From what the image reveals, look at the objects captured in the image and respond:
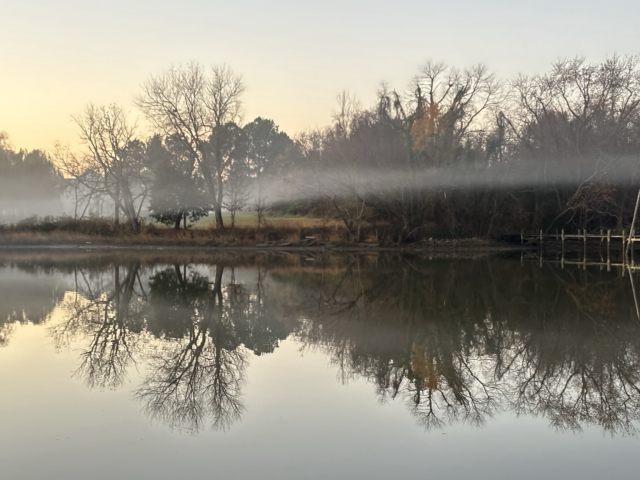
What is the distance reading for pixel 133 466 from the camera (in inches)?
212

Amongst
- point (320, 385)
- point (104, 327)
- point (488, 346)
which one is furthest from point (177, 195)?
point (320, 385)

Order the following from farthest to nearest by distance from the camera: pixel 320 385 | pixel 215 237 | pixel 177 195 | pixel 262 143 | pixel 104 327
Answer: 1. pixel 262 143
2. pixel 177 195
3. pixel 215 237
4. pixel 104 327
5. pixel 320 385

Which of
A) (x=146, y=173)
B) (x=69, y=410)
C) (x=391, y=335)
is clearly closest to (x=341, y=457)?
(x=69, y=410)

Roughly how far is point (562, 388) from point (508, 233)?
3522 centimetres

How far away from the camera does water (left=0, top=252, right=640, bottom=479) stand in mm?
5605

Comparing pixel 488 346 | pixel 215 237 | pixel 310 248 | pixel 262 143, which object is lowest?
pixel 310 248

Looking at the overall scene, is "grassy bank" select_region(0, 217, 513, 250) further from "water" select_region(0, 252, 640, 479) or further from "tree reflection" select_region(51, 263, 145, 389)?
"water" select_region(0, 252, 640, 479)

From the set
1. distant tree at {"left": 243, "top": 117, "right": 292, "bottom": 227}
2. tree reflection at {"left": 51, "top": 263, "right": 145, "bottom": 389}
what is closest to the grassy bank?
tree reflection at {"left": 51, "top": 263, "right": 145, "bottom": 389}

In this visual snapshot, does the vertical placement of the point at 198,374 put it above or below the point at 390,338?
above

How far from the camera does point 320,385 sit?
26.9ft

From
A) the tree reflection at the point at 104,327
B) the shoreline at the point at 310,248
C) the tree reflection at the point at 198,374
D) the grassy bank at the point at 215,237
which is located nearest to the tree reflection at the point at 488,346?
the tree reflection at the point at 198,374

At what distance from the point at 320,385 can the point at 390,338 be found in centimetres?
325

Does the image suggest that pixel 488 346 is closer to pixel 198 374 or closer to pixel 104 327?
pixel 198 374

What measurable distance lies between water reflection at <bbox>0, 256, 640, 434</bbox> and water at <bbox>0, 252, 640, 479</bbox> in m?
0.05
